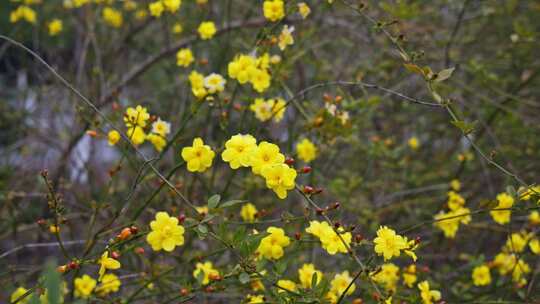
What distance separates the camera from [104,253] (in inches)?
60.8

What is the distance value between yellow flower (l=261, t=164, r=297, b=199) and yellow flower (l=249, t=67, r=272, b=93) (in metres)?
0.76

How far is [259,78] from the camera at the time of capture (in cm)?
220

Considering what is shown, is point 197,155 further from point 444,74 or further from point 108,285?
point 444,74

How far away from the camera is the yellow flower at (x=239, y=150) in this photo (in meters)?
1.55

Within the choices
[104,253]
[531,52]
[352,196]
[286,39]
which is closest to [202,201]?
[352,196]

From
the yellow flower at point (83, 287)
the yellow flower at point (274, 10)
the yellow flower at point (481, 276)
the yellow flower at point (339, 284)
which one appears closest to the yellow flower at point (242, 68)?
the yellow flower at point (274, 10)

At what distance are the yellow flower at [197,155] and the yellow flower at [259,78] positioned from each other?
573 mm

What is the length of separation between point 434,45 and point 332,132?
158 centimetres

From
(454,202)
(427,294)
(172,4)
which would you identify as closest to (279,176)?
(427,294)

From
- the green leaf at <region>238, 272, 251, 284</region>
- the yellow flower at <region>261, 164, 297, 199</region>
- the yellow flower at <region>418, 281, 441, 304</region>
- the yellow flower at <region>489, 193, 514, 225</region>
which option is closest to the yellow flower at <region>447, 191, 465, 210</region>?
the yellow flower at <region>489, 193, 514, 225</region>

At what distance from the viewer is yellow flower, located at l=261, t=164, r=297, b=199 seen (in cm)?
148

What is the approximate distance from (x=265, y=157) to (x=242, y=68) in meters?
0.75

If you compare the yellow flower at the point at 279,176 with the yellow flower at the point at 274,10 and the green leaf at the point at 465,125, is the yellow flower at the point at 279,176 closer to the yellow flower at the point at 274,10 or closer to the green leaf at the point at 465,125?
the green leaf at the point at 465,125

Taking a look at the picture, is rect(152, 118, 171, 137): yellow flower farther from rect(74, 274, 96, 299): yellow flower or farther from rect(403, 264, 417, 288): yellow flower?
rect(403, 264, 417, 288): yellow flower
